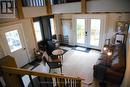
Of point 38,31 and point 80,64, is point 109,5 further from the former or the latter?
point 38,31

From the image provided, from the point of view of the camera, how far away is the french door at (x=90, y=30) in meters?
5.80

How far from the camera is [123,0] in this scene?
2596mm

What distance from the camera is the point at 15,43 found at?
4.64 m

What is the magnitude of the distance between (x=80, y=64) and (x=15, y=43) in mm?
3071

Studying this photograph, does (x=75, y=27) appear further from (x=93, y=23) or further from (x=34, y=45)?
(x=34, y=45)

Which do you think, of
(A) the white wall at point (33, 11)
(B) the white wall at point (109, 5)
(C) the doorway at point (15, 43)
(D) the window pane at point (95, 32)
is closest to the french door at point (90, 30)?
(D) the window pane at point (95, 32)

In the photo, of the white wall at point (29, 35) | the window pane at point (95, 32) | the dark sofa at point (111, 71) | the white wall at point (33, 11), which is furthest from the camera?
the window pane at point (95, 32)

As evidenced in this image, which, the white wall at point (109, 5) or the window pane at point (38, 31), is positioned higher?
the white wall at point (109, 5)

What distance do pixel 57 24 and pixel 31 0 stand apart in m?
3.50

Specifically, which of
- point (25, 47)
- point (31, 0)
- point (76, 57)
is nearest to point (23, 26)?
point (25, 47)

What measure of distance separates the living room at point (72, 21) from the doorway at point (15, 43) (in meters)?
0.04

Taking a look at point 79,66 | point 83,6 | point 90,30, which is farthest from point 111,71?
point 90,30

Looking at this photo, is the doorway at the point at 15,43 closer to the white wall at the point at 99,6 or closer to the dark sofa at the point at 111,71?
the white wall at the point at 99,6

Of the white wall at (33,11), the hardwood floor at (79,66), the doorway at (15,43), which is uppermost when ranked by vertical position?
Result: the white wall at (33,11)
